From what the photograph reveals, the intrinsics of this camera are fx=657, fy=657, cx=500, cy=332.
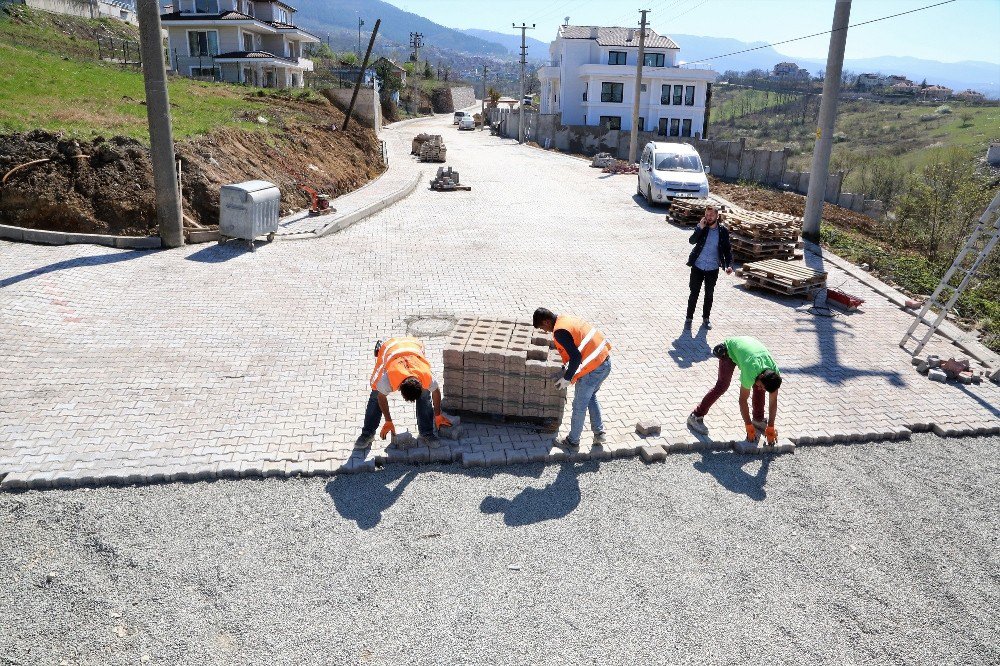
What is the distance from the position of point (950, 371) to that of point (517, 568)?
24.0 ft

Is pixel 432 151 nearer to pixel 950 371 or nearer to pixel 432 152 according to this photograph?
pixel 432 152

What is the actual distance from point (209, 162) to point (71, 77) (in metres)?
8.90

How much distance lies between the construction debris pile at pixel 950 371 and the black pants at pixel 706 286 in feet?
10.0

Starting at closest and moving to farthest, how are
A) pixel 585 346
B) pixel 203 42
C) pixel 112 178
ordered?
pixel 585 346 → pixel 112 178 → pixel 203 42

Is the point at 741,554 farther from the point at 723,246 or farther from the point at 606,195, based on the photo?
the point at 606,195

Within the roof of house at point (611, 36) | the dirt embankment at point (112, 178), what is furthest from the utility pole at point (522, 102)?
the dirt embankment at point (112, 178)

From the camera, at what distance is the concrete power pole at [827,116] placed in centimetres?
1512

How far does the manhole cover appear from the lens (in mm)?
9930

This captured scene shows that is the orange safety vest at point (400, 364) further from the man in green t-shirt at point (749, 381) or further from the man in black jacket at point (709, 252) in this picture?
the man in black jacket at point (709, 252)

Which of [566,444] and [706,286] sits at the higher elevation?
[706,286]

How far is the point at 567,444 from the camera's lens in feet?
22.8

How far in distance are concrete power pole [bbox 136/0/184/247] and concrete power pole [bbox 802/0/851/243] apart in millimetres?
13979

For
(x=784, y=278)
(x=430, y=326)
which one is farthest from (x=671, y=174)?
(x=430, y=326)

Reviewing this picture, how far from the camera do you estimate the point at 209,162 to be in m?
15.8
